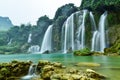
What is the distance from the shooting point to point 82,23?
88750mm

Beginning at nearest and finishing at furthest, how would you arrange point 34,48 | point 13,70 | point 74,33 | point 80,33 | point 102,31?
point 13,70
point 102,31
point 80,33
point 74,33
point 34,48

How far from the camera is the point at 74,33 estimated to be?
89188 mm

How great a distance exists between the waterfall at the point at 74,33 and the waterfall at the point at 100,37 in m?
4.66

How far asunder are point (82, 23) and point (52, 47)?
19.4 m

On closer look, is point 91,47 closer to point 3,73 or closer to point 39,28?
point 39,28

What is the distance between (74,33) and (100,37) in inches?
500

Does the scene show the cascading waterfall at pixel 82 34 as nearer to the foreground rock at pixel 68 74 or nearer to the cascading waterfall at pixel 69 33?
the cascading waterfall at pixel 69 33

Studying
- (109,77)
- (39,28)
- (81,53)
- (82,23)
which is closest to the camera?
(109,77)

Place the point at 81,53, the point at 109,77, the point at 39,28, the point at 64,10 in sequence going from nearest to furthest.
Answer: the point at 109,77
the point at 81,53
the point at 64,10
the point at 39,28

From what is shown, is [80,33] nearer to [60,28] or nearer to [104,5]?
[104,5]

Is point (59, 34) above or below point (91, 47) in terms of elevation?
above

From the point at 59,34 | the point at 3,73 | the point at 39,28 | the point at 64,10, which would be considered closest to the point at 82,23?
the point at 59,34

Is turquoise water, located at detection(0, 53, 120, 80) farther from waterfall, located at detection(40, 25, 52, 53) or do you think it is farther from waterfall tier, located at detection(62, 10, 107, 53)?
waterfall, located at detection(40, 25, 52, 53)

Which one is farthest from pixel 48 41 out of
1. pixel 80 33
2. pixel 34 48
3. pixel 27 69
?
pixel 27 69
